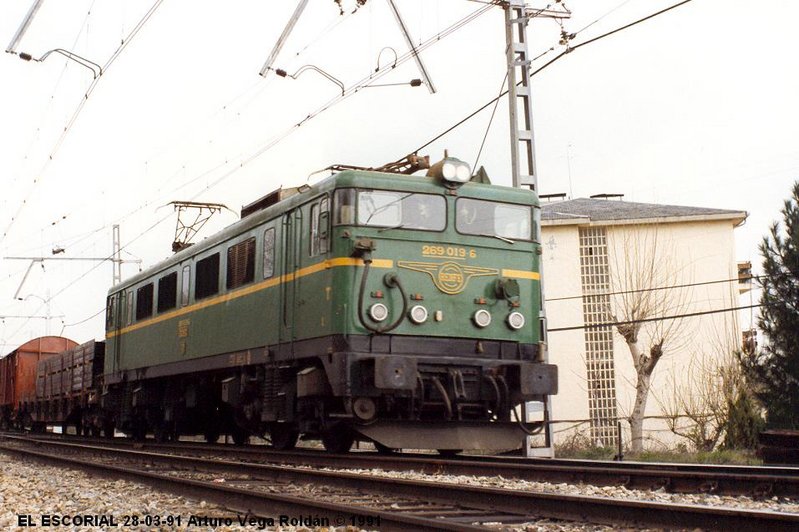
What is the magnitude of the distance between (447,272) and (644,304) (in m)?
12.3

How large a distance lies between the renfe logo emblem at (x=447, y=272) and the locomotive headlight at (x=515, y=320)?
0.66m

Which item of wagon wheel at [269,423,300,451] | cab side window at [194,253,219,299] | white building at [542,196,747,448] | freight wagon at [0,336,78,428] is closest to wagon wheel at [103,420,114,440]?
freight wagon at [0,336,78,428]

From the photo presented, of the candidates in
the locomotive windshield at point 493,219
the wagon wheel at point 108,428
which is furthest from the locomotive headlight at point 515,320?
the wagon wheel at point 108,428

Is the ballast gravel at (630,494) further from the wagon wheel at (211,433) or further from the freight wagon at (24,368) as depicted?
the freight wagon at (24,368)

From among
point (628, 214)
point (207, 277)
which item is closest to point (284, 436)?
point (207, 277)

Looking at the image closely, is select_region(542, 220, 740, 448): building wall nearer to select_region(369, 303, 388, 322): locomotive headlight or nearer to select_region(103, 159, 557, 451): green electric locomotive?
select_region(103, 159, 557, 451): green electric locomotive

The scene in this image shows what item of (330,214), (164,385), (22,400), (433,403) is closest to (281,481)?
(433,403)

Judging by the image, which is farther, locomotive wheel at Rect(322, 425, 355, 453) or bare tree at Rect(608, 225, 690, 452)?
bare tree at Rect(608, 225, 690, 452)

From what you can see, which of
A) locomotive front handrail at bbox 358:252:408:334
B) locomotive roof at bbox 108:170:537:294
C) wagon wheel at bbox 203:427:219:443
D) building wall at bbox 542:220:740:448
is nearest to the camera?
locomotive front handrail at bbox 358:252:408:334

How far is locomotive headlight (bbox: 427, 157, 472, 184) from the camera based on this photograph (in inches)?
453

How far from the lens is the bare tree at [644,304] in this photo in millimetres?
20094

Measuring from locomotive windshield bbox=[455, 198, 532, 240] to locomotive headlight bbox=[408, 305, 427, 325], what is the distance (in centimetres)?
120

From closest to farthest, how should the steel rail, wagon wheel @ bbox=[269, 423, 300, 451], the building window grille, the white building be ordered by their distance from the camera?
the steel rail → wagon wheel @ bbox=[269, 423, 300, 451] → the white building → the building window grille

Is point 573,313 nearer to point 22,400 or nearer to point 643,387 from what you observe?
point 643,387
